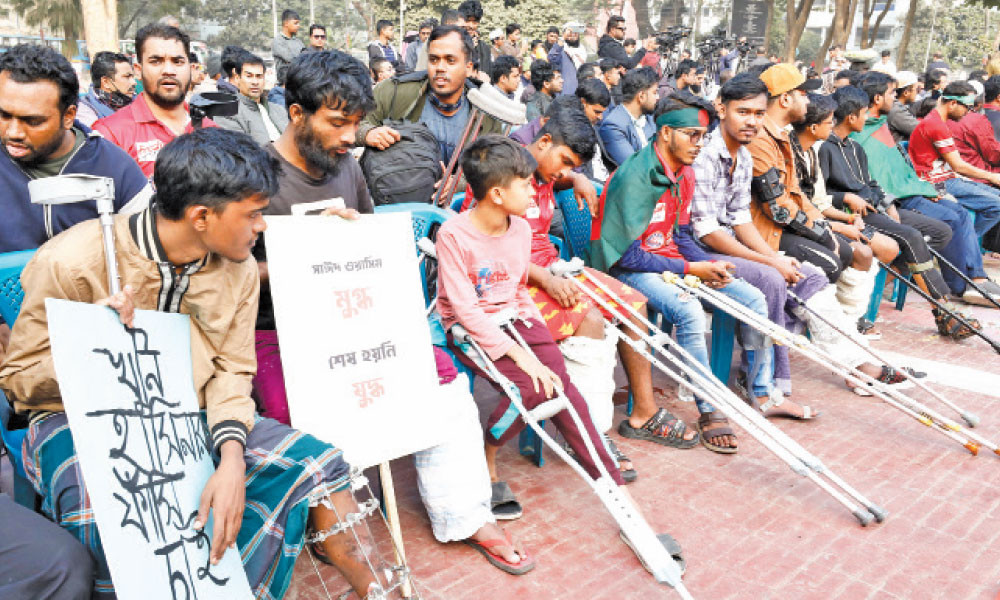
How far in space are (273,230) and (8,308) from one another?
0.88 m

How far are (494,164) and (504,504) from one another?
1455mm

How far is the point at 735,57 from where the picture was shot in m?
19.5

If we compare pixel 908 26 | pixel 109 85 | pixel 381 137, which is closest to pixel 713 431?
pixel 381 137

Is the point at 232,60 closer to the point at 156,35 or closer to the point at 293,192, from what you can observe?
the point at 156,35

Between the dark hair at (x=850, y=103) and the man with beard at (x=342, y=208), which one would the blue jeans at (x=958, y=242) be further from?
the man with beard at (x=342, y=208)

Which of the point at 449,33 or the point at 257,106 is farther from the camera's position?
the point at 257,106

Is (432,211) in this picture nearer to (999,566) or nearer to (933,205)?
(999,566)

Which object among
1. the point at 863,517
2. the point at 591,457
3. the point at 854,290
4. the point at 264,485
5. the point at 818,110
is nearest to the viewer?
the point at 264,485

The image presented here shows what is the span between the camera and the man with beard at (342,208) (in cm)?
279

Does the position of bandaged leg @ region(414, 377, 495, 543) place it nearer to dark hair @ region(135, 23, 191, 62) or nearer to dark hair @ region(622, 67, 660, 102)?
dark hair @ region(135, 23, 191, 62)

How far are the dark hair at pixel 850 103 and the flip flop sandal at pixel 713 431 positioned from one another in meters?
3.40

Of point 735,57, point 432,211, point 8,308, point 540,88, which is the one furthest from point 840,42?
point 8,308

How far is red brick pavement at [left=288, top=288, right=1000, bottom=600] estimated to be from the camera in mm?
2816

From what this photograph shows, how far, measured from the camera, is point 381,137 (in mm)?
3596
